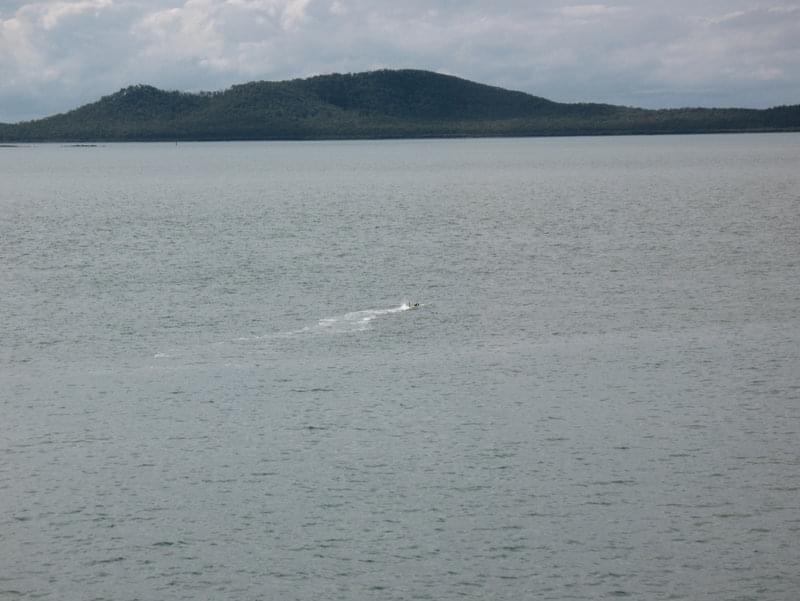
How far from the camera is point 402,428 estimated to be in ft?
127

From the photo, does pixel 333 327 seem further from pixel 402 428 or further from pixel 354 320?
pixel 402 428

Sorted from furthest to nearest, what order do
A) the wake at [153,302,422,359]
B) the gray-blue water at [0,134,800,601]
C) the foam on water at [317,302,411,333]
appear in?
the foam on water at [317,302,411,333] → the wake at [153,302,422,359] → the gray-blue water at [0,134,800,601]

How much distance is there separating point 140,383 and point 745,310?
31.2 meters

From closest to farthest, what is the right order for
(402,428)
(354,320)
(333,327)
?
(402,428)
(333,327)
(354,320)

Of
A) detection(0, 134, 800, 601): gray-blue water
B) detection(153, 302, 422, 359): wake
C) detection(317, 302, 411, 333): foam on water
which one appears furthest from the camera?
detection(317, 302, 411, 333): foam on water

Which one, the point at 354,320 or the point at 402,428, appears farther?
the point at 354,320

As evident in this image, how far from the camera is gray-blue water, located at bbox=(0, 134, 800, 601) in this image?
28.1 m

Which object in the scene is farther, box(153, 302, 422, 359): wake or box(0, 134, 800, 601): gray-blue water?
box(153, 302, 422, 359): wake

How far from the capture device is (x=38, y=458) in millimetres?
35594

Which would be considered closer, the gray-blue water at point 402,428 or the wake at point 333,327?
the gray-blue water at point 402,428

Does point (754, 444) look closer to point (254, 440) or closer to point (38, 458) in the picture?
point (254, 440)

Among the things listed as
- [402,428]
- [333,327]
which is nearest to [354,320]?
[333,327]

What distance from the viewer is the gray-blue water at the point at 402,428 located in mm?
28078

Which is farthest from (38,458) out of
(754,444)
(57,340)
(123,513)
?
(754,444)
